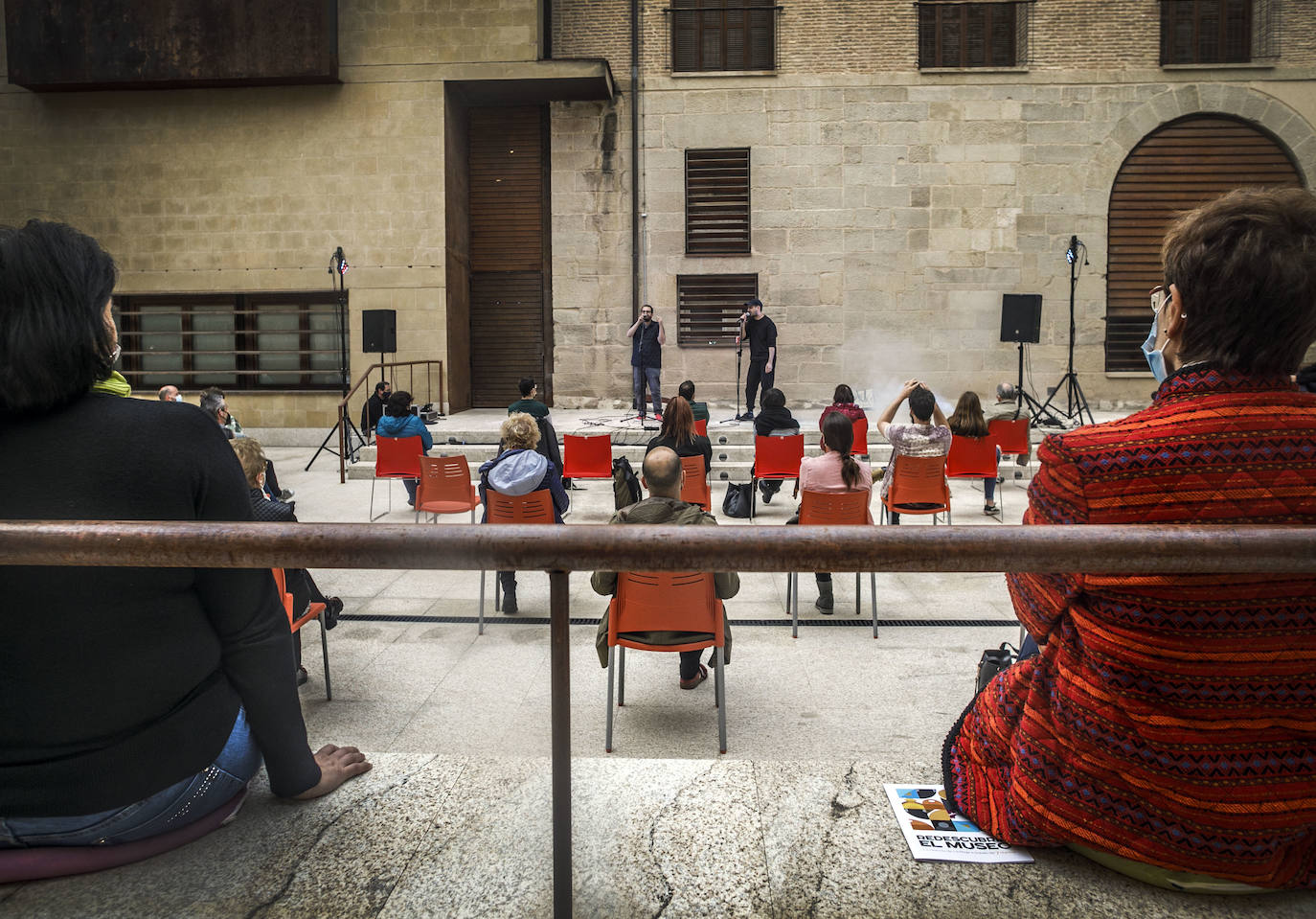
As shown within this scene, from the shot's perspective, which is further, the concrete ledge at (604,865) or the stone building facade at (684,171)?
the stone building facade at (684,171)

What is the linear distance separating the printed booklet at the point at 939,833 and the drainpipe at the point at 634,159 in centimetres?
1391

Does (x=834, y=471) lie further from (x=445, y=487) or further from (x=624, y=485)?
(x=445, y=487)

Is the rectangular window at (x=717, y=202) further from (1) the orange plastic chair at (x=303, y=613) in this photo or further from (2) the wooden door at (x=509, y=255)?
(1) the orange plastic chair at (x=303, y=613)

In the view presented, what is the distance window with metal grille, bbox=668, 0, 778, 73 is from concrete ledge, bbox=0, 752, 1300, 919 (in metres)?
15.2

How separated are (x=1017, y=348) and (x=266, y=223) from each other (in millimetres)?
13155

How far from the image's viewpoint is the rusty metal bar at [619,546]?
1.26 m

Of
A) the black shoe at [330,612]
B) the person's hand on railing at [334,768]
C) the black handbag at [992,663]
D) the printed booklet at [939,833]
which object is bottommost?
the black shoe at [330,612]

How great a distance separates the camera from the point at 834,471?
580cm

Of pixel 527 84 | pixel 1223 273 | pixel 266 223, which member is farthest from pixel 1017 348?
pixel 1223 273

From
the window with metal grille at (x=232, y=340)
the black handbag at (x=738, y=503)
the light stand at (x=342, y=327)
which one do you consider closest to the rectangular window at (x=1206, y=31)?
the black handbag at (x=738, y=503)

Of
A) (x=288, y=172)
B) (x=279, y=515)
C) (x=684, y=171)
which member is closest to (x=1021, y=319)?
(x=684, y=171)

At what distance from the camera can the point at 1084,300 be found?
15.0 metres

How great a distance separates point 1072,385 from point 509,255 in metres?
9.92

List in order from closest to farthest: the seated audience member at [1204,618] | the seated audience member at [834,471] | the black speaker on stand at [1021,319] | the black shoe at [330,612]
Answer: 1. the seated audience member at [1204,618]
2. the black shoe at [330,612]
3. the seated audience member at [834,471]
4. the black speaker on stand at [1021,319]
